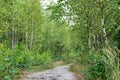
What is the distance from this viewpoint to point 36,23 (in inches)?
1211

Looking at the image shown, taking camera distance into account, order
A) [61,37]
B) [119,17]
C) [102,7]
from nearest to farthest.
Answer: [102,7] < [119,17] < [61,37]

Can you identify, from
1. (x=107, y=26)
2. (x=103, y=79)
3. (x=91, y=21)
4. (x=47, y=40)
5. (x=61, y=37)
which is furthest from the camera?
(x=61, y=37)

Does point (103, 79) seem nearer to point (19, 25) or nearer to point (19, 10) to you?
point (19, 10)

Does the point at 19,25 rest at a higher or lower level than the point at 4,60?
higher

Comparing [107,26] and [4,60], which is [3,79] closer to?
[4,60]

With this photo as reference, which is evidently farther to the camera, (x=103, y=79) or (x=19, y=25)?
(x=19, y=25)

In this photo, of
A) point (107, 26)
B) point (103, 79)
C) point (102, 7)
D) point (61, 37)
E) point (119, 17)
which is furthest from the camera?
point (61, 37)

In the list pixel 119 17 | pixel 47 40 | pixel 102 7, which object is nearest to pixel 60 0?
pixel 102 7

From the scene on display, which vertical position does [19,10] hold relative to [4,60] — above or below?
above

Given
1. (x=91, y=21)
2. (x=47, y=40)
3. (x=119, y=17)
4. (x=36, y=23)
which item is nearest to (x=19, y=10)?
(x=36, y=23)

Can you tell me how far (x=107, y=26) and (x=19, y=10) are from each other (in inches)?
425

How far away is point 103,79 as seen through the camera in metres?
10.2

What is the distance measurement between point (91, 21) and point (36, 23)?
1211 centimetres

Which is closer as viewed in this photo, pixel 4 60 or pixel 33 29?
pixel 4 60
